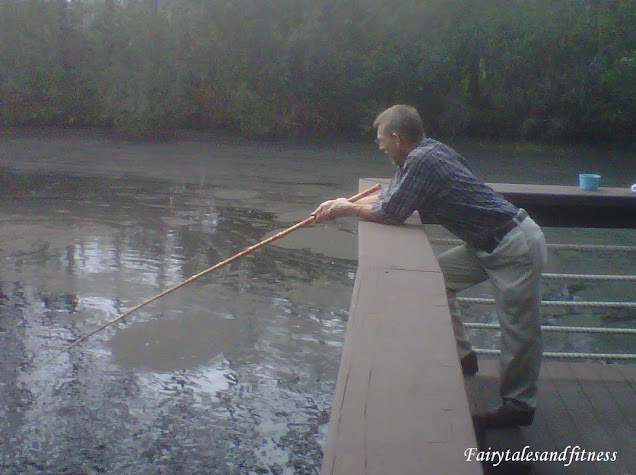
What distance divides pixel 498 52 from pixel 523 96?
1280mm

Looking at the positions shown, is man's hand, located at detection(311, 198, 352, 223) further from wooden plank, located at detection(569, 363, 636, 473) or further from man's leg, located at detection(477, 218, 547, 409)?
wooden plank, located at detection(569, 363, 636, 473)

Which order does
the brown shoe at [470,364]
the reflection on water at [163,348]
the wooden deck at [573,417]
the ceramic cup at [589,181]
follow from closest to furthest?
the wooden deck at [573,417] → the brown shoe at [470,364] → the ceramic cup at [589,181] → the reflection on water at [163,348]

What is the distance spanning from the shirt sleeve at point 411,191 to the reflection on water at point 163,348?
186cm

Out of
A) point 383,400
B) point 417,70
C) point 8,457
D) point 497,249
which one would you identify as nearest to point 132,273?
point 8,457

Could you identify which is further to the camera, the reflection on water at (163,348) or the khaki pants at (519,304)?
the reflection on water at (163,348)

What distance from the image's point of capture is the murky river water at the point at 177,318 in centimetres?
445

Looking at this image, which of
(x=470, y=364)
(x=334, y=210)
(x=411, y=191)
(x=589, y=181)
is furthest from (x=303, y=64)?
(x=411, y=191)

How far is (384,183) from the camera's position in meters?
3.92

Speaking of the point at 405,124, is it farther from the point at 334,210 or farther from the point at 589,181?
the point at 589,181

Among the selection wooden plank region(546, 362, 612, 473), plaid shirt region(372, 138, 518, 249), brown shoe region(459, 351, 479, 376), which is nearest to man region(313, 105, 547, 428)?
plaid shirt region(372, 138, 518, 249)

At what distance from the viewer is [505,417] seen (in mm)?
3031

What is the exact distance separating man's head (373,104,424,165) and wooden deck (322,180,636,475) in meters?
0.31

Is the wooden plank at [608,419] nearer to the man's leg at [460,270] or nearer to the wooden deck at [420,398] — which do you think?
the wooden deck at [420,398]

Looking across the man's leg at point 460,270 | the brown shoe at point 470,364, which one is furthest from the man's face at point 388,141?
the brown shoe at point 470,364
